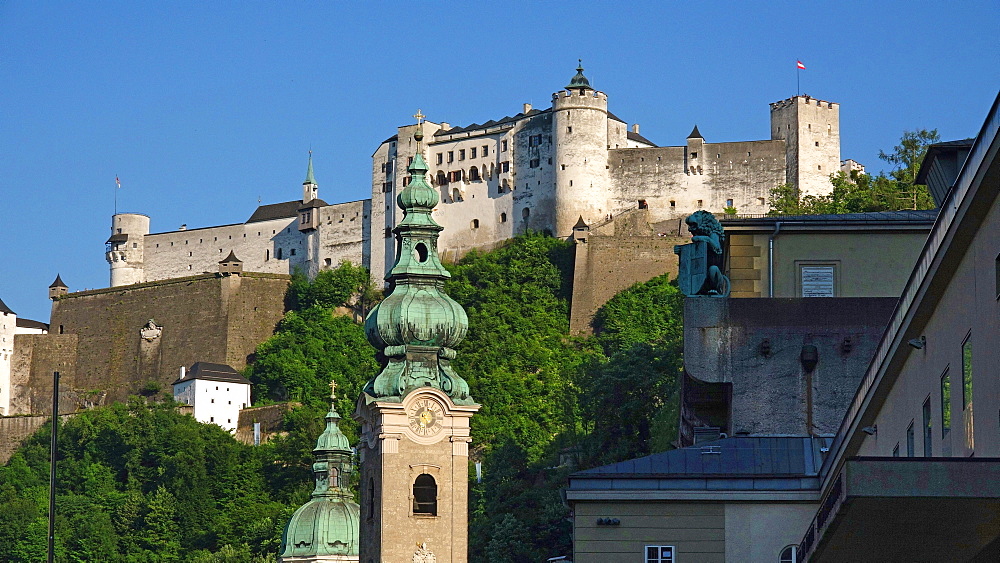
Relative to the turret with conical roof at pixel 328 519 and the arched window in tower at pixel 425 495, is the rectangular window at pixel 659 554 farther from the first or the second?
the turret with conical roof at pixel 328 519

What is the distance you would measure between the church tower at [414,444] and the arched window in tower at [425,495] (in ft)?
0.06

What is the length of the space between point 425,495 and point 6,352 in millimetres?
79958

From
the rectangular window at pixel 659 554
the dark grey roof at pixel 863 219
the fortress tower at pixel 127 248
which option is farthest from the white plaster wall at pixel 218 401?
the rectangular window at pixel 659 554

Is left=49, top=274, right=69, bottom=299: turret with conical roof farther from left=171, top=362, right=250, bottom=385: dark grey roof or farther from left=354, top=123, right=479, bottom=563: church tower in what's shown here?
left=354, top=123, right=479, bottom=563: church tower

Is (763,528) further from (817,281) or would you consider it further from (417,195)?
(417,195)

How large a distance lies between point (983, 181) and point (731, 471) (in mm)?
11838

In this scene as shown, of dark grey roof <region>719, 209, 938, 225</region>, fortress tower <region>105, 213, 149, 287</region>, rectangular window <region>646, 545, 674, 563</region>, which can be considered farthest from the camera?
fortress tower <region>105, 213, 149, 287</region>

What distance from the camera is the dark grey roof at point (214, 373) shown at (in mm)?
106262

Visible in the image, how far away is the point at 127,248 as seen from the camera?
405 ft

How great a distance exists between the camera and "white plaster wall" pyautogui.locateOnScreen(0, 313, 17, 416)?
375 ft

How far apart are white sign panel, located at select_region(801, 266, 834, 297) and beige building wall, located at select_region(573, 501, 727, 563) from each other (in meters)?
4.95

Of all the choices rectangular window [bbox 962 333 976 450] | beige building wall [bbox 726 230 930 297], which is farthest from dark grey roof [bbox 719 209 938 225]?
rectangular window [bbox 962 333 976 450]

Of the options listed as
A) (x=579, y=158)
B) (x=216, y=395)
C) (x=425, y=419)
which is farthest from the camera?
(x=216, y=395)

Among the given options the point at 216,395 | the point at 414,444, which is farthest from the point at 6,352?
the point at 414,444
